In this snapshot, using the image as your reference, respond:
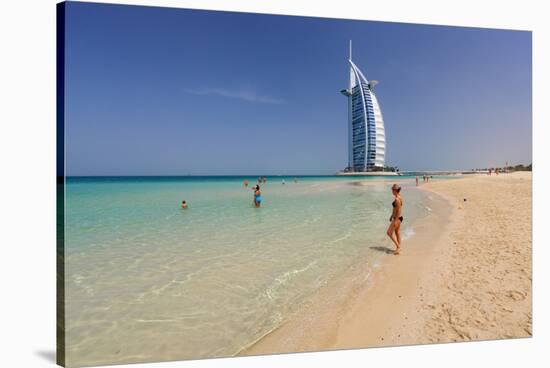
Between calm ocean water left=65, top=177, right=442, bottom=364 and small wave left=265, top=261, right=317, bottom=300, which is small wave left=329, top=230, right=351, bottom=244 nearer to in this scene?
calm ocean water left=65, top=177, right=442, bottom=364

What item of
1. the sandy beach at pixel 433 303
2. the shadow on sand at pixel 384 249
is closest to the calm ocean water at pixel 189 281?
the shadow on sand at pixel 384 249

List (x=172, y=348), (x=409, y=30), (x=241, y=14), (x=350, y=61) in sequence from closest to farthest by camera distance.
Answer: (x=172, y=348) → (x=241, y=14) → (x=409, y=30) → (x=350, y=61)

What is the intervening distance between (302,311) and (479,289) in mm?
2783

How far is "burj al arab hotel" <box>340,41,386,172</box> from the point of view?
21.3 ft

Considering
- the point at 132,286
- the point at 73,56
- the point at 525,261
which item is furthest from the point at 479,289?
the point at 73,56

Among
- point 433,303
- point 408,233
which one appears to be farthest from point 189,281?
point 408,233

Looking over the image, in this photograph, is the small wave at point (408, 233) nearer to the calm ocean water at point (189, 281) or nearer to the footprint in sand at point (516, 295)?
the calm ocean water at point (189, 281)

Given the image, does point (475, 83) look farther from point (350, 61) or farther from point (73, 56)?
point (73, 56)

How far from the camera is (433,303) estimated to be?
12.4 ft

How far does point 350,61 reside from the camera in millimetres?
4980

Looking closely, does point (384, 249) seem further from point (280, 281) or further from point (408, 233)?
point (280, 281)

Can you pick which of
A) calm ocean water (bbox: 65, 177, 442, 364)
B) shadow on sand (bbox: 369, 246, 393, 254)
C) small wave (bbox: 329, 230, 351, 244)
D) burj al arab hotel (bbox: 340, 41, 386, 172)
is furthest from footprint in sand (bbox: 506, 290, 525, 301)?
burj al arab hotel (bbox: 340, 41, 386, 172)

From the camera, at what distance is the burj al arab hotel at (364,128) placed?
6504mm

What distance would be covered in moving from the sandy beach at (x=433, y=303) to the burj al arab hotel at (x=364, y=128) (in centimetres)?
342
